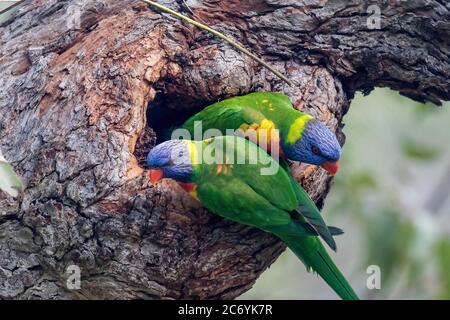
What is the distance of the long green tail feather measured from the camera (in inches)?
117

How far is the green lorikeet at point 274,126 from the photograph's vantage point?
3.03 meters

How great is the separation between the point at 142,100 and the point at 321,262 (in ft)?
3.55

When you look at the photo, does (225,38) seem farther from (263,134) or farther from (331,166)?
(331,166)

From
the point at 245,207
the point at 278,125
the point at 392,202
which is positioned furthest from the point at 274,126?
the point at 392,202

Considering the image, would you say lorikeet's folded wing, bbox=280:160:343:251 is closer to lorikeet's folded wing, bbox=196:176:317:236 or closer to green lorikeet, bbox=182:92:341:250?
lorikeet's folded wing, bbox=196:176:317:236

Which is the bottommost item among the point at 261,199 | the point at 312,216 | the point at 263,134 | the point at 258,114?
the point at 312,216

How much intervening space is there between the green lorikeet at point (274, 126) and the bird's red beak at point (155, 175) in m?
0.42

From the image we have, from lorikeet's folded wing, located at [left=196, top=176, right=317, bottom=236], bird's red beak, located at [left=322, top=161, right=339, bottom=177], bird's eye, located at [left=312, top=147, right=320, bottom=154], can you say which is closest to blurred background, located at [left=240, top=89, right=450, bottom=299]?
bird's red beak, located at [left=322, top=161, right=339, bottom=177]

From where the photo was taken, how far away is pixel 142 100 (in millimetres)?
2977

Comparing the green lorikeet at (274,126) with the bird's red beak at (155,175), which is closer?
the bird's red beak at (155,175)

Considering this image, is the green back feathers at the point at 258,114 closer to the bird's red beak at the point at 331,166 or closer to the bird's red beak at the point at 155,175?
the bird's red beak at the point at 331,166

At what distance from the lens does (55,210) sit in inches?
110

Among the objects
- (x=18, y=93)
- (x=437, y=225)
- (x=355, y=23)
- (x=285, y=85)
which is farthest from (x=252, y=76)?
(x=437, y=225)

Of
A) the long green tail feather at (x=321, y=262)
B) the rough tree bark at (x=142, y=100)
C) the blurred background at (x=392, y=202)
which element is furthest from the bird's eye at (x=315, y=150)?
the blurred background at (x=392, y=202)
